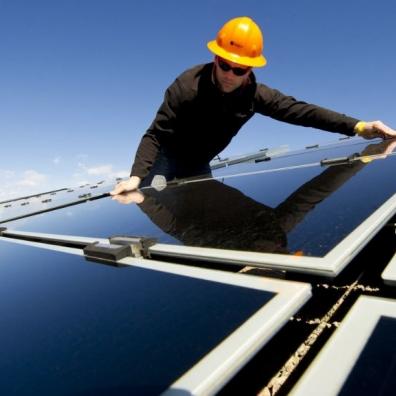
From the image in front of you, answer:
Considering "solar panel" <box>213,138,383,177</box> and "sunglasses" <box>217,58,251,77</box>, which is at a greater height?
"sunglasses" <box>217,58,251,77</box>

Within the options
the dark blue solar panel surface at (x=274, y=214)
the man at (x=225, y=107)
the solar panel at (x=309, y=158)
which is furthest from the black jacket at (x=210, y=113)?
the dark blue solar panel surface at (x=274, y=214)

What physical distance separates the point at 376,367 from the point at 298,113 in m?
3.19

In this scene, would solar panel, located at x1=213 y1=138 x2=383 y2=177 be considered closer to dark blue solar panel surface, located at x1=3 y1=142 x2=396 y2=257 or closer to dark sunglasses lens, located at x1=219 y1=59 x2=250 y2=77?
dark sunglasses lens, located at x1=219 y1=59 x2=250 y2=77

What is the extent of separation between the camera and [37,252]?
1894 millimetres

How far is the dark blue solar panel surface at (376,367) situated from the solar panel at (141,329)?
152mm

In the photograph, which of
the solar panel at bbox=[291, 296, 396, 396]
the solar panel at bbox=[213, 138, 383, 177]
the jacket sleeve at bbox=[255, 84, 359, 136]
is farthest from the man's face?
the solar panel at bbox=[291, 296, 396, 396]

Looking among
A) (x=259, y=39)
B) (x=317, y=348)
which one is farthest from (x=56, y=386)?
(x=259, y=39)

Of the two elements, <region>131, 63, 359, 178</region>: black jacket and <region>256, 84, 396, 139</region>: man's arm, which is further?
<region>131, 63, 359, 178</region>: black jacket

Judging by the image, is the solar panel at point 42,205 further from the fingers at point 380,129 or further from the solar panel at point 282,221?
the fingers at point 380,129

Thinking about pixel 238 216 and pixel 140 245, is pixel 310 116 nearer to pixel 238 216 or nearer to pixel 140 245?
pixel 238 216

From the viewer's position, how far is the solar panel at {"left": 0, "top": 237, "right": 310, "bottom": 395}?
63 cm

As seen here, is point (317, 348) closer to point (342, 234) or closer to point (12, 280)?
point (342, 234)

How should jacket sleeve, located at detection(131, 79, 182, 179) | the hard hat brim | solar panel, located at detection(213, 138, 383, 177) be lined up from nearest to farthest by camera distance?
the hard hat brim
jacket sleeve, located at detection(131, 79, 182, 179)
solar panel, located at detection(213, 138, 383, 177)

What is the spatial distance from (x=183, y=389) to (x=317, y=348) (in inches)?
21.9
